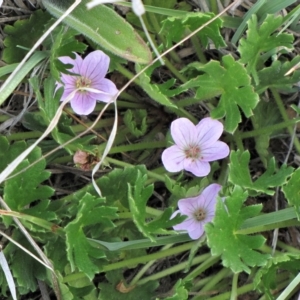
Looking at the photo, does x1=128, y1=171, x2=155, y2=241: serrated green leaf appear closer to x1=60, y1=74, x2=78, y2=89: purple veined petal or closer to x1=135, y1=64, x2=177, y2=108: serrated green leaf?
x1=135, y1=64, x2=177, y2=108: serrated green leaf

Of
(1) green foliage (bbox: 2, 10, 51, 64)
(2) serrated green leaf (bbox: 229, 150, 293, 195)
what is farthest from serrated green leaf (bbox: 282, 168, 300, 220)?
(1) green foliage (bbox: 2, 10, 51, 64)

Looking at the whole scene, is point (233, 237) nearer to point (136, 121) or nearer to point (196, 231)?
point (196, 231)

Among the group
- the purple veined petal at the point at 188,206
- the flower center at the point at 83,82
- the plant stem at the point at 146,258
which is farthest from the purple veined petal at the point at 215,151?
the flower center at the point at 83,82

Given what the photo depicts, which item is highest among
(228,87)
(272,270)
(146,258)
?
(228,87)

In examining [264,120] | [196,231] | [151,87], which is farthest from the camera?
[264,120]

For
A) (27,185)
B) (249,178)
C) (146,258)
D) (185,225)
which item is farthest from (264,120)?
(27,185)

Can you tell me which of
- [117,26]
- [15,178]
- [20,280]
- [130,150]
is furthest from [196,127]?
[20,280]
